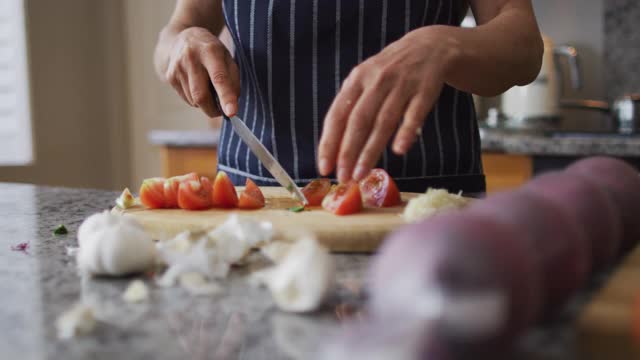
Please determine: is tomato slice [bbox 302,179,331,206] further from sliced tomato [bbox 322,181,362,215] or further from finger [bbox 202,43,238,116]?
finger [bbox 202,43,238,116]

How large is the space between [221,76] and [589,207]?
0.71 metres

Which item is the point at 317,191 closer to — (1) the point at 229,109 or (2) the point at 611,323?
(1) the point at 229,109

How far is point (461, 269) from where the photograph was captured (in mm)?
487

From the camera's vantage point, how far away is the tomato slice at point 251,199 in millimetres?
1223

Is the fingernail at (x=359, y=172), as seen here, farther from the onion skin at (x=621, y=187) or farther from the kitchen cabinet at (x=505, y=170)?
the kitchen cabinet at (x=505, y=170)

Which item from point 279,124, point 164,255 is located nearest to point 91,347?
point 164,255

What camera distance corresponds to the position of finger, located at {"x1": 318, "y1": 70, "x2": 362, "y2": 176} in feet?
3.06

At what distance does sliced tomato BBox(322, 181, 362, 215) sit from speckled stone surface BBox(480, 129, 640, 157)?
4.46ft

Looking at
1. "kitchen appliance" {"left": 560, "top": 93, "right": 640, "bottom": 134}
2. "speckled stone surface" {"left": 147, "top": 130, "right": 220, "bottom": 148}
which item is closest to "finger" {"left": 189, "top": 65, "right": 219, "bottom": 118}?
"speckled stone surface" {"left": 147, "top": 130, "right": 220, "bottom": 148}

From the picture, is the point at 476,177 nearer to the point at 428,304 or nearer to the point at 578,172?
the point at 578,172

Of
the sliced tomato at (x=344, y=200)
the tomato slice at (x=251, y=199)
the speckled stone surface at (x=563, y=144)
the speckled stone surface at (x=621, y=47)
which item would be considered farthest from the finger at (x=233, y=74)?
the speckled stone surface at (x=621, y=47)

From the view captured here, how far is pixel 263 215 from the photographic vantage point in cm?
115

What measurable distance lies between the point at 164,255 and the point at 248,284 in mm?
91

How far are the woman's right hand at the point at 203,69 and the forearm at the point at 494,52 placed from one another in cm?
37
